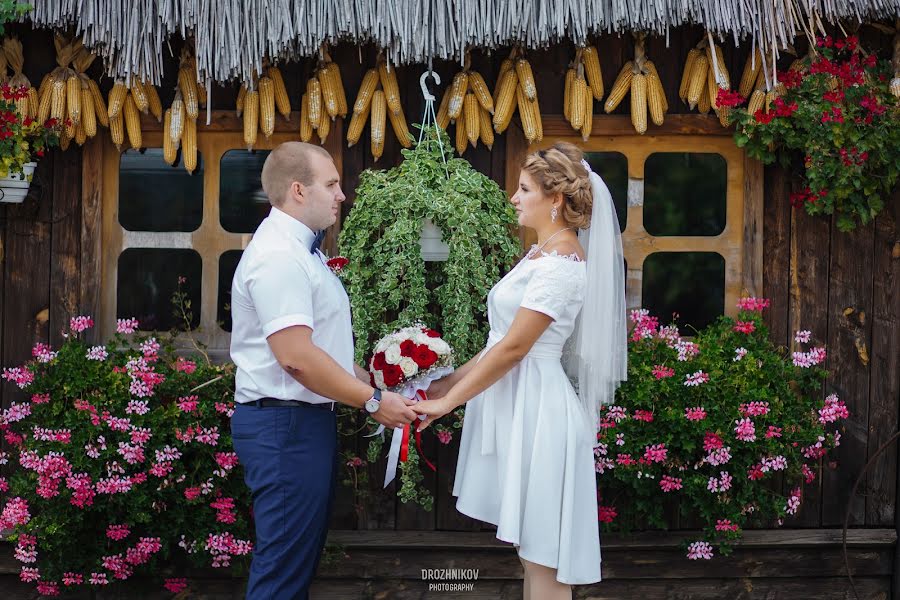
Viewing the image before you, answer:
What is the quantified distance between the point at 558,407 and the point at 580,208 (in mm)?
715

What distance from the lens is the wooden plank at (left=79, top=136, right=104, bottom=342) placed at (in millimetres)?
4566

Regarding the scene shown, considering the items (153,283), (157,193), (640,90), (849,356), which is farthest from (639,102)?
(153,283)

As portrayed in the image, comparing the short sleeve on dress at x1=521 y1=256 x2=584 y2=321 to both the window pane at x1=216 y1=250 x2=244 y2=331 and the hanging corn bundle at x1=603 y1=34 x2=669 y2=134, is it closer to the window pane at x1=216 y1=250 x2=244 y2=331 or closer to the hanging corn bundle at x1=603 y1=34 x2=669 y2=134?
the hanging corn bundle at x1=603 y1=34 x2=669 y2=134

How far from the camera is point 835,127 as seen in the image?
4.24 m

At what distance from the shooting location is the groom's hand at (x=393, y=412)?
3.63m

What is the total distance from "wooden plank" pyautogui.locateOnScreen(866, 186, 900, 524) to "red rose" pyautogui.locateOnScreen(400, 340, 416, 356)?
234 cm

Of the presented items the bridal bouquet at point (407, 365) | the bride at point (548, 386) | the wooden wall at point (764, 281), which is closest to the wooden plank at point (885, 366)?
the wooden wall at point (764, 281)

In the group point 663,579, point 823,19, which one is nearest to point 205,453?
point 663,579

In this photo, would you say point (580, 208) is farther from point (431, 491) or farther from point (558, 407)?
point (431, 491)

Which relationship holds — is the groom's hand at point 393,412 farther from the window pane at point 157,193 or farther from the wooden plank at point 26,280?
the wooden plank at point 26,280

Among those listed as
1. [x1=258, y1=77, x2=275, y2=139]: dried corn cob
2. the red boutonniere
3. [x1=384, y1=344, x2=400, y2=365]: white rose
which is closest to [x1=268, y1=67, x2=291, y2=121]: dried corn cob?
[x1=258, y1=77, x2=275, y2=139]: dried corn cob

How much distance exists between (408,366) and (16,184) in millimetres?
1971

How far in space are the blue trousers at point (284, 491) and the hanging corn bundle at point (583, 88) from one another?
6.07ft

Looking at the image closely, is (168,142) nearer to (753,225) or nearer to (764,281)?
(753,225)
